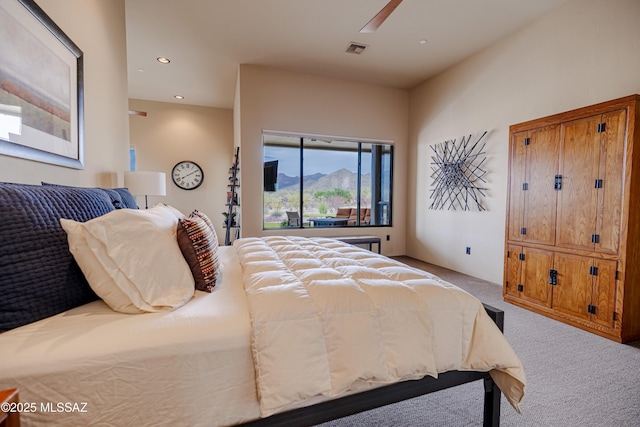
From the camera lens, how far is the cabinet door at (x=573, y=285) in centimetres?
247

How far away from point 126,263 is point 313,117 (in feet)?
13.3

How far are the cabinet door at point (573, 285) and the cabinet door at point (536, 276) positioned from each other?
0.08 m

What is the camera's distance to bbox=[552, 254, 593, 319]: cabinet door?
2467mm

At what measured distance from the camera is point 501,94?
12.0 ft

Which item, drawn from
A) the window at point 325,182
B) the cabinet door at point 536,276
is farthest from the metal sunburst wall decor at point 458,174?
the cabinet door at point 536,276

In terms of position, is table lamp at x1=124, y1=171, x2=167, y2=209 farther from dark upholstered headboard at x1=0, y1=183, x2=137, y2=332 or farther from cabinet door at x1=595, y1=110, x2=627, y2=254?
cabinet door at x1=595, y1=110, x2=627, y2=254

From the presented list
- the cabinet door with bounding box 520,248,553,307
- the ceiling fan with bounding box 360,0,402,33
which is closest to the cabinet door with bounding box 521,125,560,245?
the cabinet door with bounding box 520,248,553,307

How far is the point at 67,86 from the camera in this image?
1759 mm

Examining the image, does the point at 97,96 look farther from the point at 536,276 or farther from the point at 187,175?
the point at 536,276

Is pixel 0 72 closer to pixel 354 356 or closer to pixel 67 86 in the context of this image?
pixel 67 86

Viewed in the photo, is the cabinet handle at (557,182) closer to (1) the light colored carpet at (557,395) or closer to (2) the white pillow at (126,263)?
(1) the light colored carpet at (557,395)

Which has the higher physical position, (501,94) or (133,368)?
(501,94)

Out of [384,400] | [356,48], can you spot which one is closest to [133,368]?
[384,400]

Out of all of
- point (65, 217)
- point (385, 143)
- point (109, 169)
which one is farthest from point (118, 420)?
point (385, 143)
